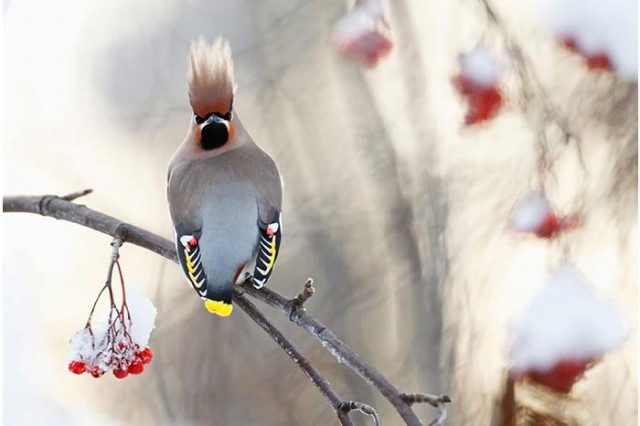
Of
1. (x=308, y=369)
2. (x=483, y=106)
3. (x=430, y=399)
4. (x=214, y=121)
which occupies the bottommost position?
(x=430, y=399)

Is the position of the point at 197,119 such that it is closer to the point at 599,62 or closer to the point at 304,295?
the point at 304,295

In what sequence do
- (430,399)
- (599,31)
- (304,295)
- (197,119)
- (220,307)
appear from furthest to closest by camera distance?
(599,31) < (197,119) < (220,307) < (304,295) < (430,399)

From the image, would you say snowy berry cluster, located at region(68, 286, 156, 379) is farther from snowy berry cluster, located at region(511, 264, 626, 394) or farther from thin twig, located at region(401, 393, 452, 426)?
snowy berry cluster, located at region(511, 264, 626, 394)

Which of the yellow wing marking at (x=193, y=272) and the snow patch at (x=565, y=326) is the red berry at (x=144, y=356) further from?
the snow patch at (x=565, y=326)

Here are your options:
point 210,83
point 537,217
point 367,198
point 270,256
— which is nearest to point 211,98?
point 210,83

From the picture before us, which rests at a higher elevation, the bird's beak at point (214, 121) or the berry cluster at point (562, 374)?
the bird's beak at point (214, 121)

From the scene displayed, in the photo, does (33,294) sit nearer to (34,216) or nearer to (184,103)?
(34,216)

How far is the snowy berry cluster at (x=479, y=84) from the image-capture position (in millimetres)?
1315

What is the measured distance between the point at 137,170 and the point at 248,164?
0.21 m

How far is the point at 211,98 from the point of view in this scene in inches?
44.5

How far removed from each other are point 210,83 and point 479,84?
481mm

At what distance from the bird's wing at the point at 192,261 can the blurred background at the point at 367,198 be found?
0.16 meters

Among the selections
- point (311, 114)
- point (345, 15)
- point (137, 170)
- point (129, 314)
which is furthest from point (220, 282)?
point (345, 15)

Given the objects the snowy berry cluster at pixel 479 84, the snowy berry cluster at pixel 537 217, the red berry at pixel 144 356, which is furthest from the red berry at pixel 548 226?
the red berry at pixel 144 356
